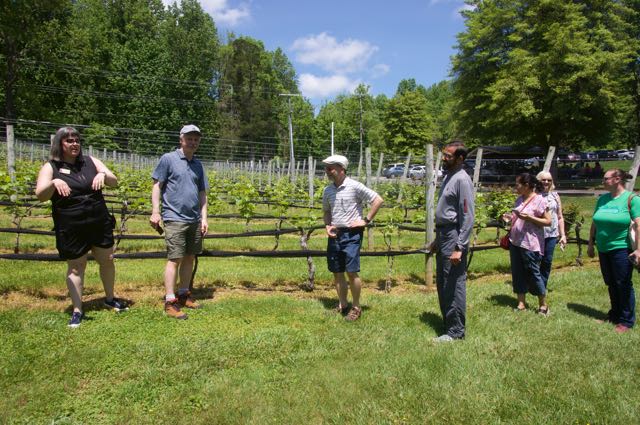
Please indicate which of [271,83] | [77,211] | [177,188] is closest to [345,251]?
[177,188]

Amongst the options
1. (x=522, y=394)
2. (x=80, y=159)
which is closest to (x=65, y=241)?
(x=80, y=159)

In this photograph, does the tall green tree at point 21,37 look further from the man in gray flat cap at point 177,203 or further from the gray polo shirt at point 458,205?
the gray polo shirt at point 458,205

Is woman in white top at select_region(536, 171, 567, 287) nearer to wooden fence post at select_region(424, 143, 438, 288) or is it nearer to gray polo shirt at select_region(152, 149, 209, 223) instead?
wooden fence post at select_region(424, 143, 438, 288)

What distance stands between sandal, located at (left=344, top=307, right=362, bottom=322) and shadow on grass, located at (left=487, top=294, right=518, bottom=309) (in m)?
1.78

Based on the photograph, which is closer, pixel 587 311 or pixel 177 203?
pixel 177 203

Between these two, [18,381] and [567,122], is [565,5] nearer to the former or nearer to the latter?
[567,122]

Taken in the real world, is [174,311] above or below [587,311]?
above

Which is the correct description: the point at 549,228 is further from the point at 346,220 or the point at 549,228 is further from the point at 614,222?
the point at 346,220

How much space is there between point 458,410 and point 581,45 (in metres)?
21.1

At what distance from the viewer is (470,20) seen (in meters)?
24.5

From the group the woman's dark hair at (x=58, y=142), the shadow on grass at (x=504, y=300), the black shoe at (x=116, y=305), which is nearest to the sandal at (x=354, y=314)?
the shadow on grass at (x=504, y=300)

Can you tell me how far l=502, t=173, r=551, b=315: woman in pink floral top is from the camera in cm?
446

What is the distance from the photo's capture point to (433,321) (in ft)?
13.9

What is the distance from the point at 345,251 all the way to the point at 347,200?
1.60 feet
